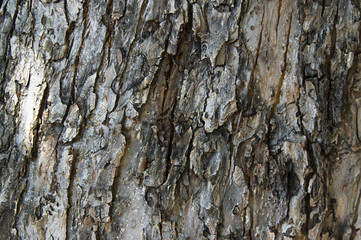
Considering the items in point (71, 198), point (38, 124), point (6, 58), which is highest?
point (6, 58)

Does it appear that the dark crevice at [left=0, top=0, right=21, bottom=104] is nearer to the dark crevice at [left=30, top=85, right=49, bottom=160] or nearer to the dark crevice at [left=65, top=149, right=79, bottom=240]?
the dark crevice at [left=30, top=85, right=49, bottom=160]

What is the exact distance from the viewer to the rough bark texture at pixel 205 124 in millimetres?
1238

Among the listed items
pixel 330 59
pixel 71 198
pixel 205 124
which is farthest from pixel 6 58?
pixel 330 59

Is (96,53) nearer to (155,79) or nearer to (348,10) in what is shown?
(155,79)

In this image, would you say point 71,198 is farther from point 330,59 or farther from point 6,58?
point 330,59

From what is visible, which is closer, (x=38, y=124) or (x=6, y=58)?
(x=38, y=124)

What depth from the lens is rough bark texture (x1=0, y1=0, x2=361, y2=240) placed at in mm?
1238

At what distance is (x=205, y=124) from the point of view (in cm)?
125

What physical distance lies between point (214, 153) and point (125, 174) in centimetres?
36

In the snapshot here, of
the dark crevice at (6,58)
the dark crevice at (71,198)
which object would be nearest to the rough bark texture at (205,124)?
the dark crevice at (71,198)

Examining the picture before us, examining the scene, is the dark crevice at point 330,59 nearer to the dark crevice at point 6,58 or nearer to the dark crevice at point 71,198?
the dark crevice at point 71,198

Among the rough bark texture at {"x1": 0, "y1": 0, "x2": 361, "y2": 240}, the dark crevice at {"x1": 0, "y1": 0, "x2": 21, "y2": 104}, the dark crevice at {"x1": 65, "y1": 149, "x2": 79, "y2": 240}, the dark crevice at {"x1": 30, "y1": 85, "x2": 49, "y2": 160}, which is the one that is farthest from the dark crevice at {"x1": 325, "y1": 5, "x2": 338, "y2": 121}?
the dark crevice at {"x1": 0, "y1": 0, "x2": 21, "y2": 104}

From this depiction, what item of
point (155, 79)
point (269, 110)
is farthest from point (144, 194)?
point (269, 110)

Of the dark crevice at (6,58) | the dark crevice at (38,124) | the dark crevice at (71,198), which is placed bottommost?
the dark crevice at (71,198)
